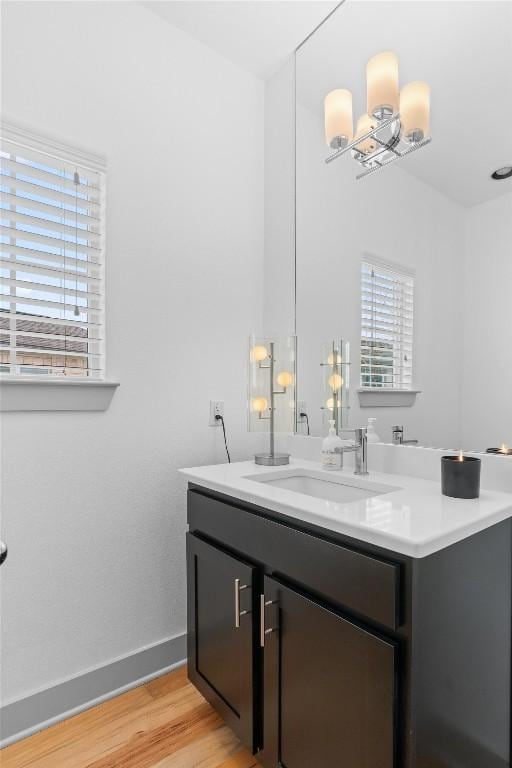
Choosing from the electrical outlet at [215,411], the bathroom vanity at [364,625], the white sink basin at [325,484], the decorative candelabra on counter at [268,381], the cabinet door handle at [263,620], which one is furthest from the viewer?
the electrical outlet at [215,411]

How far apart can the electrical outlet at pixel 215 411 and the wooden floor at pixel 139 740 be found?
1.05 meters

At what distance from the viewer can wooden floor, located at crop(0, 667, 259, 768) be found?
1374 millimetres

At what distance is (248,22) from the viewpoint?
1829 millimetres

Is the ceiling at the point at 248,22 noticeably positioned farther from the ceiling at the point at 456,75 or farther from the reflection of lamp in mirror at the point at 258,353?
the reflection of lamp in mirror at the point at 258,353

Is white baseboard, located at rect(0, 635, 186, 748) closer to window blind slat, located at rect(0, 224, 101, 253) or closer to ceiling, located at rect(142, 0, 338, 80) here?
window blind slat, located at rect(0, 224, 101, 253)

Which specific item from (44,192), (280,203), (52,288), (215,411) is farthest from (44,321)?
(280,203)

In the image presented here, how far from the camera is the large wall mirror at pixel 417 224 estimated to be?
129 centimetres

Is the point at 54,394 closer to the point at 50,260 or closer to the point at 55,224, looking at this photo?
the point at 50,260

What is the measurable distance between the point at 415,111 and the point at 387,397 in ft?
3.11

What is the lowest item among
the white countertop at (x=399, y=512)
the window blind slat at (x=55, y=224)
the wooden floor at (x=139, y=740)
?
the wooden floor at (x=139, y=740)

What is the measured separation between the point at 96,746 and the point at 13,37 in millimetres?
2331

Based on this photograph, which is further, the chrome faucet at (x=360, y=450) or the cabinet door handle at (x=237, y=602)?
the chrome faucet at (x=360, y=450)

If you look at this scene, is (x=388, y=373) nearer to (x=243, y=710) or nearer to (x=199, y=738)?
(x=243, y=710)

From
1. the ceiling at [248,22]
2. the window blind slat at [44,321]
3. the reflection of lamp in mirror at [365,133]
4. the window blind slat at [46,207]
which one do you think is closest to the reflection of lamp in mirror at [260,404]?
the window blind slat at [44,321]
